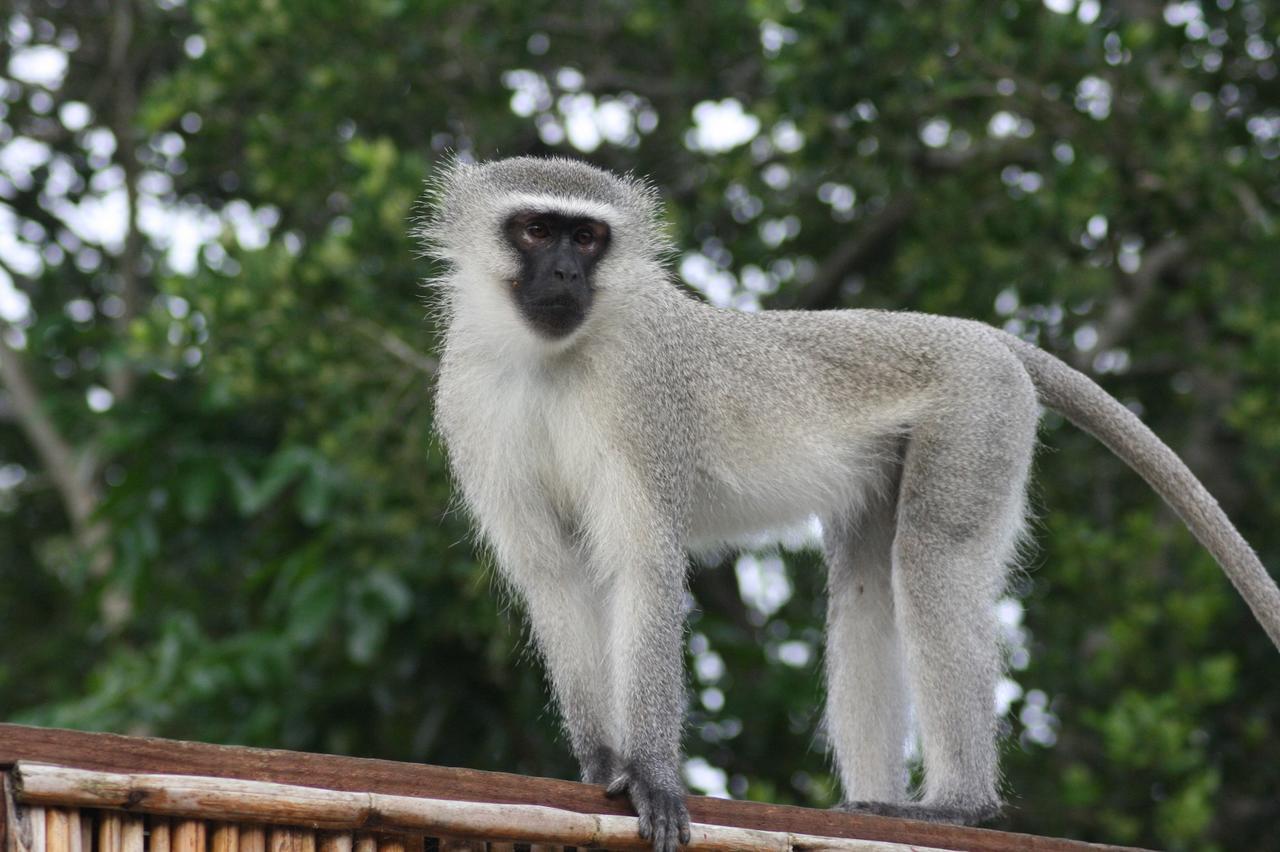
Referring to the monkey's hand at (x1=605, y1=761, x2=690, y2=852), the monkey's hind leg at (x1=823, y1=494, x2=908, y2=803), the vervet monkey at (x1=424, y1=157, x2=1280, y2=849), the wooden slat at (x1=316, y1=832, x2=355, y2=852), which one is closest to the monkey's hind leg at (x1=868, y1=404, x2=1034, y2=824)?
the vervet monkey at (x1=424, y1=157, x2=1280, y2=849)

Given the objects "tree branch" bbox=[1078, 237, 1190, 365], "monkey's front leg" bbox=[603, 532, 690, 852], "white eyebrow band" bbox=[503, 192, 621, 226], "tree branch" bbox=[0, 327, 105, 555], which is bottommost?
"monkey's front leg" bbox=[603, 532, 690, 852]

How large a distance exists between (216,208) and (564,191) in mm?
8102

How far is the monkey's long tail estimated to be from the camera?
213 inches

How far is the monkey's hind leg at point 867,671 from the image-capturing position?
19.2 feet

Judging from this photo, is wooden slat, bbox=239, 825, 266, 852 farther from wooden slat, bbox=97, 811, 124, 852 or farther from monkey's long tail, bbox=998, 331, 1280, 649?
monkey's long tail, bbox=998, 331, 1280, 649

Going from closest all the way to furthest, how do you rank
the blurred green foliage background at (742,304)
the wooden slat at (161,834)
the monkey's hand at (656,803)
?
the wooden slat at (161,834) < the monkey's hand at (656,803) < the blurred green foliage background at (742,304)

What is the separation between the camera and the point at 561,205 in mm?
5289

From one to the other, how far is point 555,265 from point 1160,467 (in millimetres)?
2253

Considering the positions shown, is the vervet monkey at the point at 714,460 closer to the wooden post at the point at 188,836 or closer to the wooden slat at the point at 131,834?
the wooden post at the point at 188,836

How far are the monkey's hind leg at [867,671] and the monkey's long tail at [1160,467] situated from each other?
750 mm

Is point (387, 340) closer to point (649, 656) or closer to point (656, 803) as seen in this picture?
point (649, 656)

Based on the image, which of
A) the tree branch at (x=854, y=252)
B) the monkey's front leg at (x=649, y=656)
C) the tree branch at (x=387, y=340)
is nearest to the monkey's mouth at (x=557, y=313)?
the monkey's front leg at (x=649, y=656)

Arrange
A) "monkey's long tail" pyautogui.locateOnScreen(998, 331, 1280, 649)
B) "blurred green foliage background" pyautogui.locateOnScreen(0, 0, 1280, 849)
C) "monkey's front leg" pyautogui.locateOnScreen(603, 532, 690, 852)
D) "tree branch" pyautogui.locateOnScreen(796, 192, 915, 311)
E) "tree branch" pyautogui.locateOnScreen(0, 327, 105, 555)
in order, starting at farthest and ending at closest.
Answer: "tree branch" pyautogui.locateOnScreen(0, 327, 105, 555), "tree branch" pyautogui.locateOnScreen(796, 192, 915, 311), "blurred green foliage background" pyautogui.locateOnScreen(0, 0, 1280, 849), "monkey's long tail" pyautogui.locateOnScreen(998, 331, 1280, 649), "monkey's front leg" pyautogui.locateOnScreen(603, 532, 690, 852)

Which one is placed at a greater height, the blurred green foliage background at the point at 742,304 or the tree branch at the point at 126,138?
the tree branch at the point at 126,138
